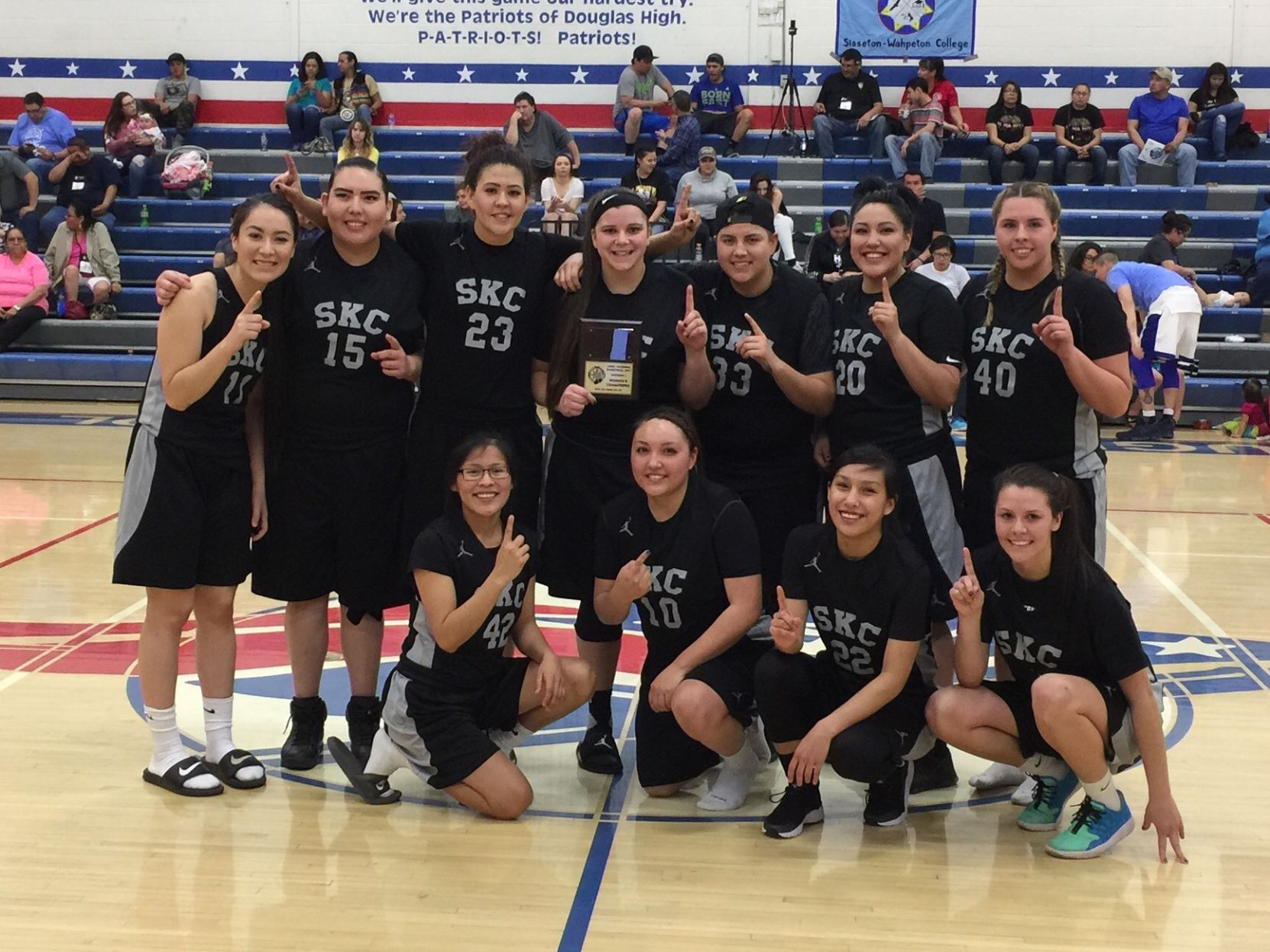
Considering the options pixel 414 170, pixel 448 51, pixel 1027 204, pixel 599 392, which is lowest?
pixel 599 392

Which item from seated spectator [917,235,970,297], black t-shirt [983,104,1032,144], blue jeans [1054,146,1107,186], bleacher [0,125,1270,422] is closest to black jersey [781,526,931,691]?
seated spectator [917,235,970,297]

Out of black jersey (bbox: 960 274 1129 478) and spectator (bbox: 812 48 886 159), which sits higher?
spectator (bbox: 812 48 886 159)

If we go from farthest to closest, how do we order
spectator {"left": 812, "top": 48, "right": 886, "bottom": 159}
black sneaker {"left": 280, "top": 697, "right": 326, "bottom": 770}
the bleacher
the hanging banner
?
the hanging banner
spectator {"left": 812, "top": 48, "right": 886, "bottom": 159}
the bleacher
black sneaker {"left": 280, "top": 697, "right": 326, "bottom": 770}

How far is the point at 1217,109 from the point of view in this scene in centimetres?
1462

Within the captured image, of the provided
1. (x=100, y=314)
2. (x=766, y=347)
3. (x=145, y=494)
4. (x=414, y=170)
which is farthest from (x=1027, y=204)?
(x=414, y=170)

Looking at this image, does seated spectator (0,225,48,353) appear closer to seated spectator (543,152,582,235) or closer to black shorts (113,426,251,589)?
seated spectator (543,152,582,235)

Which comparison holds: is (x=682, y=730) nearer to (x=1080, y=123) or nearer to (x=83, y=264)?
(x=83, y=264)

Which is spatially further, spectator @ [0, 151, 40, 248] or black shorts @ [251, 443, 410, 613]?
spectator @ [0, 151, 40, 248]

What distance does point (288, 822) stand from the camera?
3.61m

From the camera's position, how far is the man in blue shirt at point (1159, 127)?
14.3m

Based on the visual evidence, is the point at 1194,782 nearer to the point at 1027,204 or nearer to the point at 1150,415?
the point at 1027,204

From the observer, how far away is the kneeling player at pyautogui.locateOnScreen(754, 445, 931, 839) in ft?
11.5

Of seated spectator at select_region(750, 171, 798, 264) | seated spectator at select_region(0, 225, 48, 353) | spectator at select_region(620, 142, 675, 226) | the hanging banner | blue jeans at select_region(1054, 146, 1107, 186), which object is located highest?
the hanging banner

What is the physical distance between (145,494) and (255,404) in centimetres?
40
